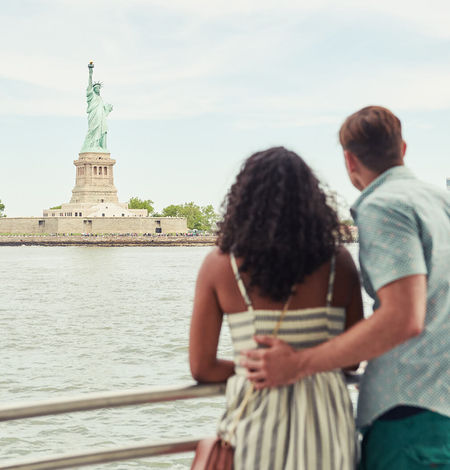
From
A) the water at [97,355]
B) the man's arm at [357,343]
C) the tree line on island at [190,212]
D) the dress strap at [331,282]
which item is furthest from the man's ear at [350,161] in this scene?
the tree line on island at [190,212]

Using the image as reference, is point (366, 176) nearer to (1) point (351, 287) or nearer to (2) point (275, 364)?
(1) point (351, 287)

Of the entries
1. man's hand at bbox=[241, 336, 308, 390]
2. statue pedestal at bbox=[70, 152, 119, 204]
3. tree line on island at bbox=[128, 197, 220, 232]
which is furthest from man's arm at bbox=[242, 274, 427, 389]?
tree line on island at bbox=[128, 197, 220, 232]

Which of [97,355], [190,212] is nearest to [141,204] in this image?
[190,212]

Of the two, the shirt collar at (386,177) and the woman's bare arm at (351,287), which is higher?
the shirt collar at (386,177)

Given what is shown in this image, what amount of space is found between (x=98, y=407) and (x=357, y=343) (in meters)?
0.59

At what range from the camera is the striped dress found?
1339 mm

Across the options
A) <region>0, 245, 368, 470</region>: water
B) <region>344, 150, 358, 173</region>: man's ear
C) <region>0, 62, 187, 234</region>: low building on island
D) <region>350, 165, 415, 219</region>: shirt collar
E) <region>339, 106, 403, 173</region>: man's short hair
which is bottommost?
<region>0, 245, 368, 470</region>: water

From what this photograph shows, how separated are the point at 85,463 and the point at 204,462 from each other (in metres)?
0.33

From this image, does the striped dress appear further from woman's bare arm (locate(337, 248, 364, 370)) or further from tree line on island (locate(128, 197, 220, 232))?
tree line on island (locate(128, 197, 220, 232))

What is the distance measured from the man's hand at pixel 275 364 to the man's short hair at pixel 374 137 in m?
0.42

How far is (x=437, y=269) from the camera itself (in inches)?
54.3

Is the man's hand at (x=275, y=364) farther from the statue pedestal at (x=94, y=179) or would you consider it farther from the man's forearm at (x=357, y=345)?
the statue pedestal at (x=94, y=179)

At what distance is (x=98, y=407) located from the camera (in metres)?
1.55

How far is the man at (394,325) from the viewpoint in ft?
4.25
